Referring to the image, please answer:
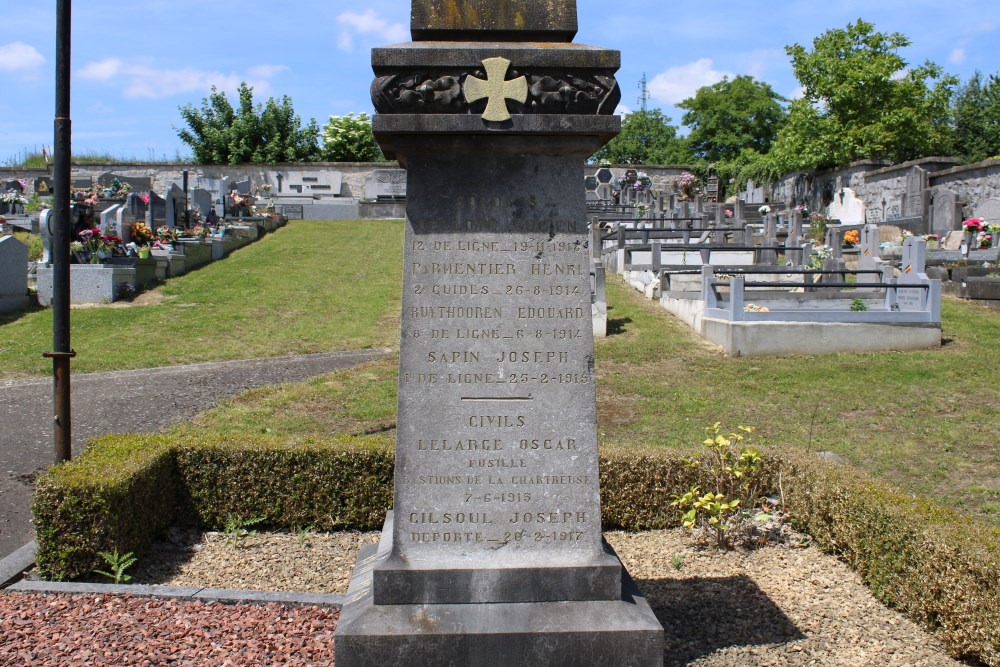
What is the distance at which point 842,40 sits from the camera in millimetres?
42375

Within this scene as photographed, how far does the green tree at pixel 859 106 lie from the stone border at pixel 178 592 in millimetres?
39203

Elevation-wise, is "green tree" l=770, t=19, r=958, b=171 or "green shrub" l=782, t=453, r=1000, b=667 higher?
"green tree" l=770, t=19, r=958, b=171

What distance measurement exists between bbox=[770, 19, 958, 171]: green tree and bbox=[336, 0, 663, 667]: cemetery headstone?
3901 centimetres

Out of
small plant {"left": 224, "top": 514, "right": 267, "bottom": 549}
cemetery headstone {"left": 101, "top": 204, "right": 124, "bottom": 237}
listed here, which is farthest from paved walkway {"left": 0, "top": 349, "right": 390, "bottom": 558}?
cemetery headstone {"left": 101, "top": 204, "right": 124, "bottom": 237}

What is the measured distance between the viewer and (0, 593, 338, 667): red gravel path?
159 inches

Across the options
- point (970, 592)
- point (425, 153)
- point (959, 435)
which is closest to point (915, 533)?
point (970, 592)

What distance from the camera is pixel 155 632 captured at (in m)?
4.31

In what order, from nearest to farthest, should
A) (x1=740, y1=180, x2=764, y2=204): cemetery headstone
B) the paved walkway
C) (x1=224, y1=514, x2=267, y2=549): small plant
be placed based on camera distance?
1. (x1=224, y1=514, x2=267, y2=549): small plant
2. the paved walkway
3. (x1=740, y1=180, x2=764, y2=204): cemetery headstone

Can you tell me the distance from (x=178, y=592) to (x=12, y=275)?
1324 centimetres

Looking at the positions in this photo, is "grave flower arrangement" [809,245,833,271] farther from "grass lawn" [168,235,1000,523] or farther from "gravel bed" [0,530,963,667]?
"gravel bed" [0,530,963,667]

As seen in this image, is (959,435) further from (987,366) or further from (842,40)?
(842,40)

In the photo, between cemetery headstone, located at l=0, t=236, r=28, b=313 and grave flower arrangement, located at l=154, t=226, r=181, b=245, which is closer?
cemetery headstone, located at l=0, t=236, r=28, b=313

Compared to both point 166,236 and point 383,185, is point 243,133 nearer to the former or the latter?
point 383,185

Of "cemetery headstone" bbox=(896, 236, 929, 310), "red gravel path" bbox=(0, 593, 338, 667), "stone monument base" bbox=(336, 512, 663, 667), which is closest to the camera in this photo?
"stone monument base" bbox=(336, 512, 663, 667)
